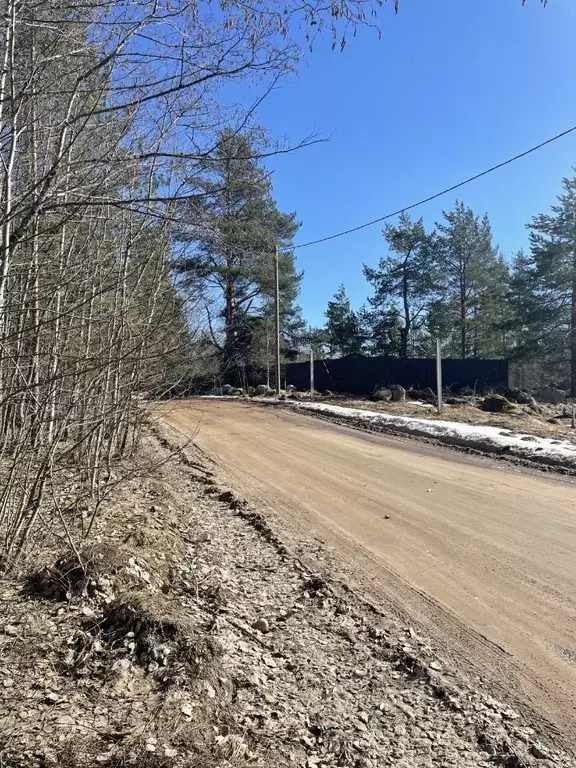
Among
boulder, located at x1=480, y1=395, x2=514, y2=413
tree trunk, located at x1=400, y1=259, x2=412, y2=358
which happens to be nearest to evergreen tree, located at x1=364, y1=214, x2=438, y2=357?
tree trunk, located at x1=400, y1=259, x2=412, y2=358

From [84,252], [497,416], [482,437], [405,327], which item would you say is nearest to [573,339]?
[405,327]

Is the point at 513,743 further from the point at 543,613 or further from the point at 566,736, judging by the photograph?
the point at 543,613

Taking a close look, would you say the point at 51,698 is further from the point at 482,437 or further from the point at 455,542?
the point at 482,437

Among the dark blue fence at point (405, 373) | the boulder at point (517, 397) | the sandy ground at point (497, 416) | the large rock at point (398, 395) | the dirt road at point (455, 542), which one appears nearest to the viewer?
the dirt road at point (455, 542)

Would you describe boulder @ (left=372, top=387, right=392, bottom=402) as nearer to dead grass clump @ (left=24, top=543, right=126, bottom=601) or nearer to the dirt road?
the dirt road

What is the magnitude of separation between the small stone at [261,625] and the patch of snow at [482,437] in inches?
282

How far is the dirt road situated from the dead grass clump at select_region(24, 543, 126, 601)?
1.93 m

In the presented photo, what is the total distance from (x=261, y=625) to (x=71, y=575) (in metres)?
1.36

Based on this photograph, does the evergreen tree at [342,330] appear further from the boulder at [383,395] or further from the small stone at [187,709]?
the small stone at [187,709]

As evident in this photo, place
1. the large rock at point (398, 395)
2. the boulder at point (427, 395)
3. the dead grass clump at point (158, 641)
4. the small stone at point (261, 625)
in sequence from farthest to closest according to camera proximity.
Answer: the boulder at point (427, 395) < the large rock at point (398, 395) < the small stone at point (261, 625) < the dead grass clump at point (158, 641)

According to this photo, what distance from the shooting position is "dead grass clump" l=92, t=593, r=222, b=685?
2.96 meters

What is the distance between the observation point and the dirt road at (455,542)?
10.9 ft

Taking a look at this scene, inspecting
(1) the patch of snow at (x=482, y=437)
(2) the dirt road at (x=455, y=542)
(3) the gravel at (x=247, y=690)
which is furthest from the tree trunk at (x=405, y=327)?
(3) the gravel at (x=247, y=690)

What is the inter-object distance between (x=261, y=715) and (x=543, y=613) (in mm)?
2231
